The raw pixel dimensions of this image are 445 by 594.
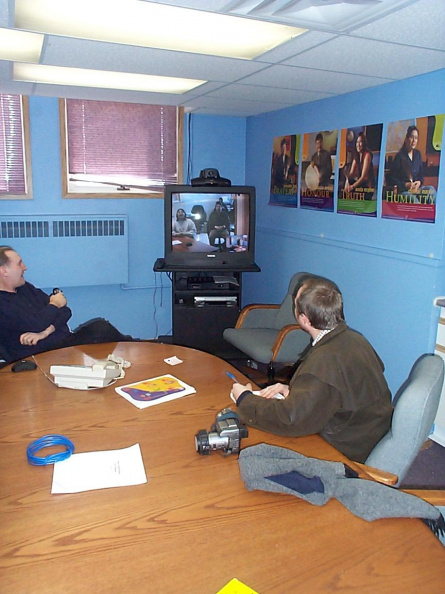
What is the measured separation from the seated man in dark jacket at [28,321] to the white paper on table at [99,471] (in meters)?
1.57

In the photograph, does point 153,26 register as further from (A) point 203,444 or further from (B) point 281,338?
(B) point 281,338

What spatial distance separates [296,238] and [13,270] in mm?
2280

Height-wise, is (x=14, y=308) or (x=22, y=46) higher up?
(x=22, y=46)

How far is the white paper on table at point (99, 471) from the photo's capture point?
1412mm

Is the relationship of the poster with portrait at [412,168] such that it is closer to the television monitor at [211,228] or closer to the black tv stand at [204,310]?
the television monitor at [211,228]

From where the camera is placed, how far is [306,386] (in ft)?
5.57

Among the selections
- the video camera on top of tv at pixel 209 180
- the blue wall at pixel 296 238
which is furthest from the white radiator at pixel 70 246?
the video camera on top of tv at pixel 209 180

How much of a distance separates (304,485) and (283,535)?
0.50 ft

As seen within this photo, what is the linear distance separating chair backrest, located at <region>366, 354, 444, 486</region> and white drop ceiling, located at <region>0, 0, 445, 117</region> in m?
1.33

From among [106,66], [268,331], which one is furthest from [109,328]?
[106,66]

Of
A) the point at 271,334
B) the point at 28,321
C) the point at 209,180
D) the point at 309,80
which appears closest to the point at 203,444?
the point at 28,321

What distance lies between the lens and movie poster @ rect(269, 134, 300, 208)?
4.26 meters

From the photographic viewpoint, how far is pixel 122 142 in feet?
15.3

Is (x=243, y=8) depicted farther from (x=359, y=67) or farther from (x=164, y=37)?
(x=359, y=67)
